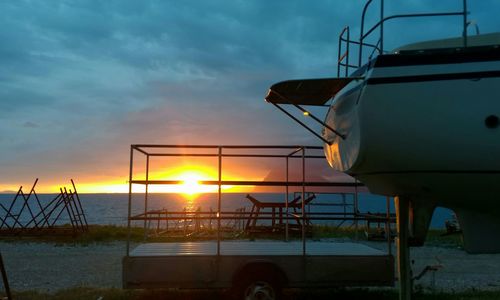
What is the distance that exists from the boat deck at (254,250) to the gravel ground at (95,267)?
164 cm

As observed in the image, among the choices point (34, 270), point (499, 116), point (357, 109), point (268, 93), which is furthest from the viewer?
point (34, 270)

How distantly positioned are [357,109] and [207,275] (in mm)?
3739

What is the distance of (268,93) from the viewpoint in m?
4.89

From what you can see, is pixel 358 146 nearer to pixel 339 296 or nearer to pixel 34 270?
pixel 339 296

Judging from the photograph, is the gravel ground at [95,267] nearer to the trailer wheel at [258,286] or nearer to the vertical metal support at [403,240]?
the trailer wheel at [258,286]

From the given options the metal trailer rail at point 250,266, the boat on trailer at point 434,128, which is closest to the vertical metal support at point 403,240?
the boat on trailer at point 434,128

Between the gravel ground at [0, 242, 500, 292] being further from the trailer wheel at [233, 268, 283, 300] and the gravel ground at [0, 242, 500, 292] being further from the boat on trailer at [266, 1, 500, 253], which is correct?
the boat on trailer at [266, 1, 500, 253]

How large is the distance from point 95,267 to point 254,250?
7.14m

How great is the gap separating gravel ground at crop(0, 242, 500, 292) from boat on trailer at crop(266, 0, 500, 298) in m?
3.86

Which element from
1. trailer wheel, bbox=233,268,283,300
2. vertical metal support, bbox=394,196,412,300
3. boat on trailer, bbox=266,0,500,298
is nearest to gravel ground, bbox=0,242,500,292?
trailer wheel, bbox=233,268,283,300

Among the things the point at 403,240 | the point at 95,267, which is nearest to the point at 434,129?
the point at 403,240

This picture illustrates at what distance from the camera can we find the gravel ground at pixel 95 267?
10312 millimetres

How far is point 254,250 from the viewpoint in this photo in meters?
7.36

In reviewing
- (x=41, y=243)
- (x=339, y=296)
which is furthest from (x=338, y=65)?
(x=41, y=243)
